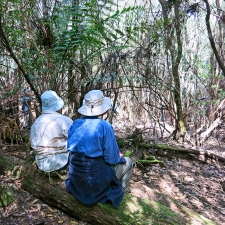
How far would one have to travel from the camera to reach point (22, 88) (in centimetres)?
466

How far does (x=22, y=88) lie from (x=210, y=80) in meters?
6.01

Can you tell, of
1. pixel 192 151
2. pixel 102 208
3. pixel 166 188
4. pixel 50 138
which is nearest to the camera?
pixel 102 208

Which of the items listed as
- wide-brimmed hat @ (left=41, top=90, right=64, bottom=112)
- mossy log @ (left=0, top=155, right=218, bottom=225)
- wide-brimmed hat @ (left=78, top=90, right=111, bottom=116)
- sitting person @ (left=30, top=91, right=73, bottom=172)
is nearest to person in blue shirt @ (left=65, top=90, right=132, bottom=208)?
wide-brimmed hat @ (left=78, top=90, right=111, bottom=116)

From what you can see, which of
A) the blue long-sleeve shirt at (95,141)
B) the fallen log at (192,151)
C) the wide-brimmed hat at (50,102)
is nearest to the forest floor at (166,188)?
the fallen log at (192,151)

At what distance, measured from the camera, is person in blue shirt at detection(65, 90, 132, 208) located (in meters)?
2.75

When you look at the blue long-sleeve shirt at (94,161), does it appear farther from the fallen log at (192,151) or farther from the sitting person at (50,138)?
the fallen log at (192,151)

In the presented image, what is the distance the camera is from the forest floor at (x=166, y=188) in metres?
3.02

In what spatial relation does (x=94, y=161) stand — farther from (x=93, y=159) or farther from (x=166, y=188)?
(x=166, y=188)

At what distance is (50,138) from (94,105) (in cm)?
75

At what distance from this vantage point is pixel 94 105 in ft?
9.76

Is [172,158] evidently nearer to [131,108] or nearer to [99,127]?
[131,108]

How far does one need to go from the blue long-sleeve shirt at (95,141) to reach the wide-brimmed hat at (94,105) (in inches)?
4.4

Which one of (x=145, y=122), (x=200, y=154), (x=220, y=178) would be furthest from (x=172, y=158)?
(x=145, y=122)

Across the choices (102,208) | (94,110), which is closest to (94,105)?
(94,110)
